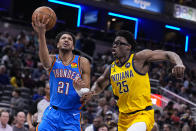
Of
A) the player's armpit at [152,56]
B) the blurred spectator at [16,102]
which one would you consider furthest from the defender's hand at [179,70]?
the blurred spectator at [16,102]

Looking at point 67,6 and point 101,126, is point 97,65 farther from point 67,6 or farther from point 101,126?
point 101,126

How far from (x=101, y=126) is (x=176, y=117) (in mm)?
6381

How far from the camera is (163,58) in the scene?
4887 mm

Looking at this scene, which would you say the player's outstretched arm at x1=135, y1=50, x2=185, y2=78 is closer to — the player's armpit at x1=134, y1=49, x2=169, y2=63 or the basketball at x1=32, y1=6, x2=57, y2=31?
the player's armpit at x1=134, y1=49, x2=169, y2=63

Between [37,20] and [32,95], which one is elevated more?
[37,20]

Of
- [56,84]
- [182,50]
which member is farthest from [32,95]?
[182,50]

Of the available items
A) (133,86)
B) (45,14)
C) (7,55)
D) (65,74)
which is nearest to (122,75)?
(133,86)

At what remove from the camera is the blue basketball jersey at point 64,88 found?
5309 mm

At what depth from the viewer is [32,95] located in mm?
13344

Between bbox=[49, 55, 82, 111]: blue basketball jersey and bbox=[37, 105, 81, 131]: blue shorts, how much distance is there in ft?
0.30

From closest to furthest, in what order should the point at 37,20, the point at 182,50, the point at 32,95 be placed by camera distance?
1. the point at 37,20
2. the point at 32,95
3. the point at 182,50

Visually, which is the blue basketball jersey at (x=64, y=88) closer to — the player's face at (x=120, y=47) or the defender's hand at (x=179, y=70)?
the player's face at (x=120, y=47)

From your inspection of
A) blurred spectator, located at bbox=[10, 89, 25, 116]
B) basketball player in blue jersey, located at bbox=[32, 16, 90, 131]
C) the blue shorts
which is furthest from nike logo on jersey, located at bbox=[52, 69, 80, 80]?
blurred spectator, located at bbox=[10, 89, 25, 116]

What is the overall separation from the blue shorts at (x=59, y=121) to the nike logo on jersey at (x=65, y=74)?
517 millimetres
